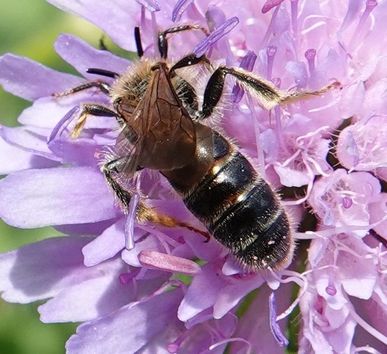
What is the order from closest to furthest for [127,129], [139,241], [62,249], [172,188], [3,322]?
[127,129]
[172,188]
[139,241]
[62,249]
[3,322]

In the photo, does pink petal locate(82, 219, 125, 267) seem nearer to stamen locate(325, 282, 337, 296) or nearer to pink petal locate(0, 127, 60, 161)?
pink petal locate(0, 127, 60, 161)

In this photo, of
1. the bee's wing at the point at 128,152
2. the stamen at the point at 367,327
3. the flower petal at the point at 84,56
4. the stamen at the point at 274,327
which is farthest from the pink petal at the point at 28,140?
the stamen at the point at 367,327

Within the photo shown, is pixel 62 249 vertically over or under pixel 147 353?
over

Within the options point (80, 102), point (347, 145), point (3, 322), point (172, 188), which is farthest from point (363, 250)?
point (3, 322)

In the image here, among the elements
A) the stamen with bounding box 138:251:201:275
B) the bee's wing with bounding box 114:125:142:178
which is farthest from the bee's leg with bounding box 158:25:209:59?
the stamen with bounding box 138:251:201:275

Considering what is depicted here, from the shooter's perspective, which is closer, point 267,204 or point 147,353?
point 267,204

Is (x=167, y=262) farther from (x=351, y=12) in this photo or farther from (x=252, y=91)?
(x=351, y=12)

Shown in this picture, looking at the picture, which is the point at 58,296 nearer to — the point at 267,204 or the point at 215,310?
the point at 215,310
